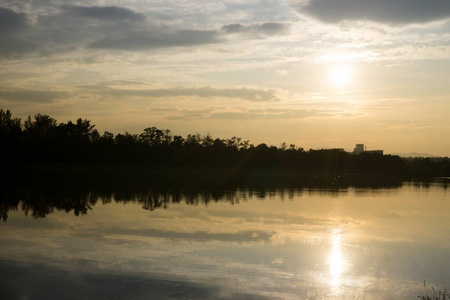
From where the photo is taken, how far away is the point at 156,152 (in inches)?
4988

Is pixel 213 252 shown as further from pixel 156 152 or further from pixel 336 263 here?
pixel 156 152

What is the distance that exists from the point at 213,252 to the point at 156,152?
107 meters

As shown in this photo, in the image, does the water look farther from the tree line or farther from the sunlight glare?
the tree line

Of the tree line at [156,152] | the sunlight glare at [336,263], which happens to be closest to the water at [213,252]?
the sunlight glare at [336,263]

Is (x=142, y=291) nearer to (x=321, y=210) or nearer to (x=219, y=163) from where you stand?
(x=321, y=210)

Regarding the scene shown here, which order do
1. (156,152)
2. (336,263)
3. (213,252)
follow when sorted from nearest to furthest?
(336,263) < (213,252) < (156,152)

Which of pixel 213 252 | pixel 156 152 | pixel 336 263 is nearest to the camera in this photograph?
pixel 336 263

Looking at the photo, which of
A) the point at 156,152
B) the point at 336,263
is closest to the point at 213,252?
the point at 336,263

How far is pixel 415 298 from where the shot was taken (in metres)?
15.7

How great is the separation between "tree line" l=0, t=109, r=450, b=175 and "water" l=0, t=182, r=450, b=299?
238 ft

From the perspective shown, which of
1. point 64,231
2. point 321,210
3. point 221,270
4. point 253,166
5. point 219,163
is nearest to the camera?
point 221,270

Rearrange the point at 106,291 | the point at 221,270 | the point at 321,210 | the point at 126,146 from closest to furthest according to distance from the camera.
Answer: the point at 106,291 < the point at 221,270 < the point at 321,210 < the point at 126,146

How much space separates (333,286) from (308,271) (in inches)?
80.8

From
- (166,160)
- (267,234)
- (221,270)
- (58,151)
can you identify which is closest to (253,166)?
(166,160)
